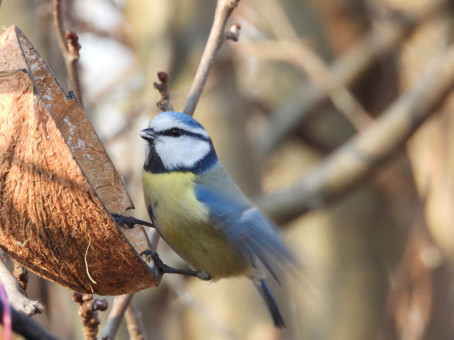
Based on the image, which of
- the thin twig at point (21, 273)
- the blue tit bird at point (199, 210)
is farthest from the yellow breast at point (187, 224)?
the thin twig at point (21, 273)

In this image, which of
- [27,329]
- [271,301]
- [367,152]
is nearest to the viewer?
[27,329]

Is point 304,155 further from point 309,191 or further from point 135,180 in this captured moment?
point 135,180

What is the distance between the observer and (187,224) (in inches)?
72.9

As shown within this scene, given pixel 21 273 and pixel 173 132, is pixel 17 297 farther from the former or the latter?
pixel 173 132

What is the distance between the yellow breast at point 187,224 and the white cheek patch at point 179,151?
54mm

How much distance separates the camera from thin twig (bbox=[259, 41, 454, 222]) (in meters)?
3.02

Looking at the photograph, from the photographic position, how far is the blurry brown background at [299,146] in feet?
10.3

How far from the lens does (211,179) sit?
79.4 inches

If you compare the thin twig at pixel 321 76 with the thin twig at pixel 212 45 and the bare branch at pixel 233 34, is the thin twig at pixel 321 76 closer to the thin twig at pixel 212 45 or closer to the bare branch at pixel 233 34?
the bare branch at pixel 233 34

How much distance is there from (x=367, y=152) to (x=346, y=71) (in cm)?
122

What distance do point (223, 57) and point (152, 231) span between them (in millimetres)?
1693

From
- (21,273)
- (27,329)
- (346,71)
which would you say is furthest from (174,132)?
(346,71)

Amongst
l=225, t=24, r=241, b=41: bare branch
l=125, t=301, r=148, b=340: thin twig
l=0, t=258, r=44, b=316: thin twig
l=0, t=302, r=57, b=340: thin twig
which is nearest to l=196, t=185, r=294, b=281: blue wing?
l=125, t=301, r=148, b=340: thin twig

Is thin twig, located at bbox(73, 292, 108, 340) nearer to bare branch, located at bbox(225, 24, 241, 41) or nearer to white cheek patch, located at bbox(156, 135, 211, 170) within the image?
white cheek patch, located at bbox(156, 135, 211, 170)
